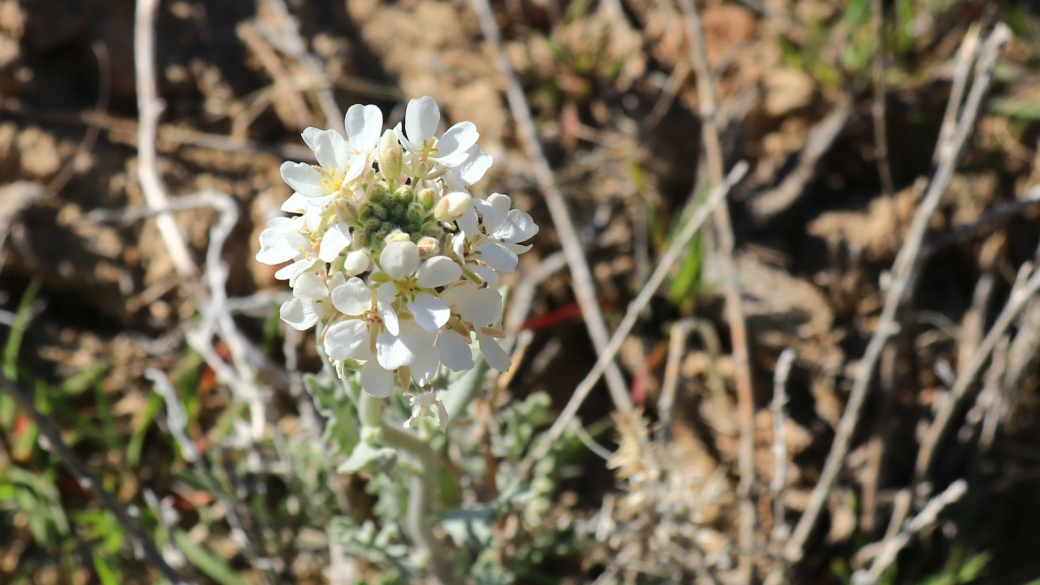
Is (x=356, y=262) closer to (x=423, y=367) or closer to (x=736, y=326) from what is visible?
(x=423, y=367)

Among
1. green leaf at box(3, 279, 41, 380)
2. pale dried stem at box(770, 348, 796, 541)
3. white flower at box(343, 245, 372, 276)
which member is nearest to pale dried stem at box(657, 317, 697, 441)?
pale dried stem at box(770, 348, 796, 541)

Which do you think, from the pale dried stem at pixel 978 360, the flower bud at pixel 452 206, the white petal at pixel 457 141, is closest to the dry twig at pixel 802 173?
the pale dried stem at pixel 978 360

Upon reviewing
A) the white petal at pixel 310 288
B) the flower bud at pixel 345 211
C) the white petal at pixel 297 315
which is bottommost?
the white petal at pixel 297 315

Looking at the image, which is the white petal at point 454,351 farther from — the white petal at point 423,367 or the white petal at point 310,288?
the white petal at point 310,288

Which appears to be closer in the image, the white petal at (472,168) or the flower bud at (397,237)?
the flower bud at (397,237)

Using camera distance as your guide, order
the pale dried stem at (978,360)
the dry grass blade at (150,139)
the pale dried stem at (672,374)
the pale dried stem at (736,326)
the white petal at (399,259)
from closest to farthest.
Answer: the white petal at (399,259) < the pale dried stem at (978,360) < the pale dried stem at (672,374) < the pale dried stem at (736,326) < the dry grass blade at (150,139)

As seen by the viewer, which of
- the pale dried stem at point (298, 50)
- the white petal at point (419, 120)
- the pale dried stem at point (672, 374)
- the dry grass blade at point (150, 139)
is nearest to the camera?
the white petal at point (419, 120)

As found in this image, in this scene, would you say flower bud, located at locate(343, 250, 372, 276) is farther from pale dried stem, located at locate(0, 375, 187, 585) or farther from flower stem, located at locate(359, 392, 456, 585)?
pale dried stem, located at locate(0, 375, 187, 585)

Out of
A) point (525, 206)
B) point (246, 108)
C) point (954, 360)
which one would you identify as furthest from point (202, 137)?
point (954, 360)
